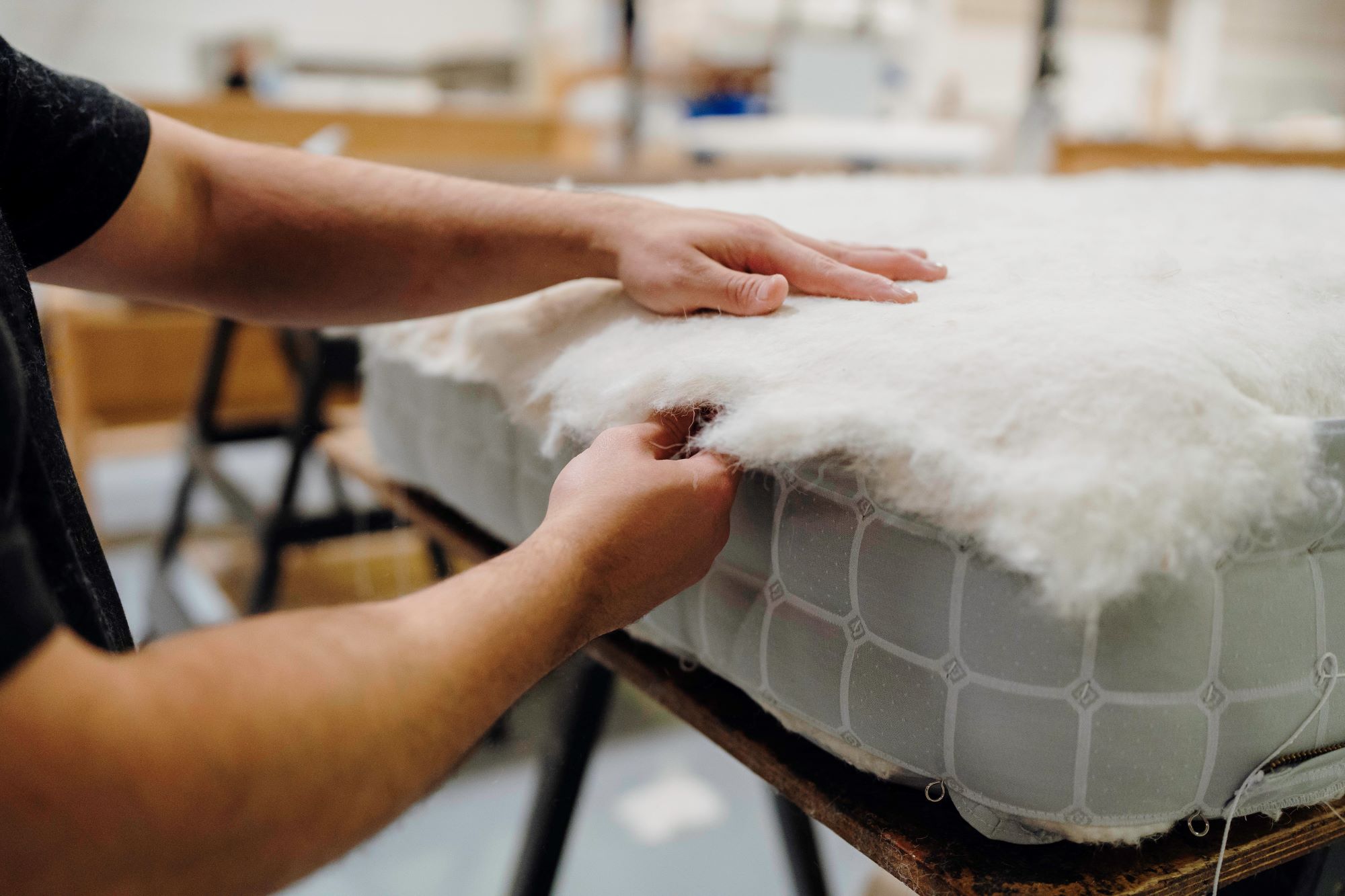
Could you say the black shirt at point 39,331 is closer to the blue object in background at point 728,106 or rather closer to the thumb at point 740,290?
the thumb at point 740,290

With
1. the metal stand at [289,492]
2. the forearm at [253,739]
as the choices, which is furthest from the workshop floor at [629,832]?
the forearm at [253,739]

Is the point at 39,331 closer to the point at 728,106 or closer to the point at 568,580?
the point at 568,580

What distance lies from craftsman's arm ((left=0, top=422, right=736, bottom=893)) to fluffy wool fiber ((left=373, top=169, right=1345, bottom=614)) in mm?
87

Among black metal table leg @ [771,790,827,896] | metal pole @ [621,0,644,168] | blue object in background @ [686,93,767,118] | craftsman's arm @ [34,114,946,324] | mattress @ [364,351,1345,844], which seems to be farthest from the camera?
blue object in background @ [686,93,767,118]

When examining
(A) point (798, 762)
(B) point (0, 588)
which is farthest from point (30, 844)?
(A) point (798, 762)

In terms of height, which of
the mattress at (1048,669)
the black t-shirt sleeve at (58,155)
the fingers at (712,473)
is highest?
the black t-shirt sleeve at (58,155)

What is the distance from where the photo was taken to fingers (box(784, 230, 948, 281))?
493 mm

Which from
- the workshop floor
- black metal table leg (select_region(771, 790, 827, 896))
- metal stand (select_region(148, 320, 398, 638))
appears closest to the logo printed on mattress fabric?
black metal table leg (select_region(771, 790, 827, 896))

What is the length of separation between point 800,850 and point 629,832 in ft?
1.30

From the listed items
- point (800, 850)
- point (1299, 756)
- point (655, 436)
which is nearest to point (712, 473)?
point (655, 436)

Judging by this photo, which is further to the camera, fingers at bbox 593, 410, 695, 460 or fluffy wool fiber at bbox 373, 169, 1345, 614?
fingers at bbox 593, 410, 695, 460

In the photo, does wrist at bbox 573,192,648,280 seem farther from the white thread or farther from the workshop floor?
the workshop floor

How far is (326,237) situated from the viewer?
60 cm

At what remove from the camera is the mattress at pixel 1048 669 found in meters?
0.33
